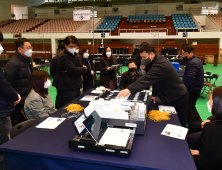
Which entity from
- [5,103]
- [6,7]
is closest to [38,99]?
[5,103]

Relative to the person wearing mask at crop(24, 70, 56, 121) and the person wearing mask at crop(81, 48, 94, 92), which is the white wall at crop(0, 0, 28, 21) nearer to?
the person wearing mask at crop(81, 48, 94, 92)

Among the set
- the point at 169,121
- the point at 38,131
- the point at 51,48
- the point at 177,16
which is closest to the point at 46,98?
the point at 38,131

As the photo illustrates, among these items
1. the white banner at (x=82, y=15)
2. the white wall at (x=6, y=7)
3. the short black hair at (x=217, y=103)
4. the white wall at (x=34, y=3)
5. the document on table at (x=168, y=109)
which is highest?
the white wall at (x=34, y=3)

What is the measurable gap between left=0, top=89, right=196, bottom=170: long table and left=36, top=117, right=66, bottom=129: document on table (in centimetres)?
14

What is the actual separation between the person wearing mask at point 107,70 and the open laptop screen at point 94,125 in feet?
9.49

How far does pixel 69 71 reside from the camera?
2781 millimetres

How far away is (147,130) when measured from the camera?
65.6 inches

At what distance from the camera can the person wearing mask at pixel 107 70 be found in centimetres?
439

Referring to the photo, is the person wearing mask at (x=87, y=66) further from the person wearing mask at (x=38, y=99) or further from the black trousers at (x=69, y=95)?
the person wearing mask at (x=38, y=99)

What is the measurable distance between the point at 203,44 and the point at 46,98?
50.2ft

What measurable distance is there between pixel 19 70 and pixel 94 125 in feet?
5.64

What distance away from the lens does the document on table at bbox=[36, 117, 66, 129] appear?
175 centimetres

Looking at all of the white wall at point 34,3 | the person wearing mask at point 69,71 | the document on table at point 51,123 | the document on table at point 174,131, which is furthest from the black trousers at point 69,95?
the white wall at point 34,3

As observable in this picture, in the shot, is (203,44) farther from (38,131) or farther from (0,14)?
(0,14)
